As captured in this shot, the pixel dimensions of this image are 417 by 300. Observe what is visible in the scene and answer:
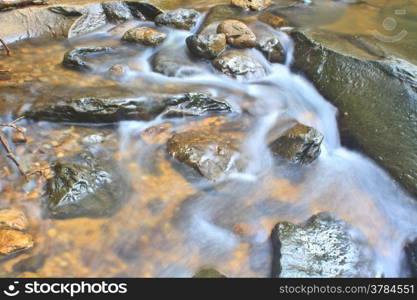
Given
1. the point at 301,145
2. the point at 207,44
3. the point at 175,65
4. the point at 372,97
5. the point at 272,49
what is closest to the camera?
the point at 301,145

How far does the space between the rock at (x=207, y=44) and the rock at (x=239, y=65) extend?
143 mm

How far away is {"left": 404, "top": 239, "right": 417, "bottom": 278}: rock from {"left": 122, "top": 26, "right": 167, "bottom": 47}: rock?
5213 millimetres

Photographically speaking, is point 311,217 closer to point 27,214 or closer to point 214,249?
point 214,249

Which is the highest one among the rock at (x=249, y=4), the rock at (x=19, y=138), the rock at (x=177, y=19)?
the rock at (x=249, y=4)

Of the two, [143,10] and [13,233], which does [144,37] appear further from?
[13,233]

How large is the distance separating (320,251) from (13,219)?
2.99m

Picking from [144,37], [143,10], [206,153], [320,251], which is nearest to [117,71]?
[144,37]

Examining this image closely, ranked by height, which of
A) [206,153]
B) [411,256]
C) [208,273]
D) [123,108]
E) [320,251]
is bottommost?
[208,273]

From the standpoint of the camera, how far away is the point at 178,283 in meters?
3.33

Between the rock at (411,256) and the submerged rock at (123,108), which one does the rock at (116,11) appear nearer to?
the submerged rock at (123,108)

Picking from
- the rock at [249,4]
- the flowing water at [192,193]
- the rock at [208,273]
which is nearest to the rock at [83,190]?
the flowing water at [192,193]

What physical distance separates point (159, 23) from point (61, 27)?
6.20 feet

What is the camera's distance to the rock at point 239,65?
6.06 metres

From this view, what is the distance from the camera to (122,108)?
495 centimetres
